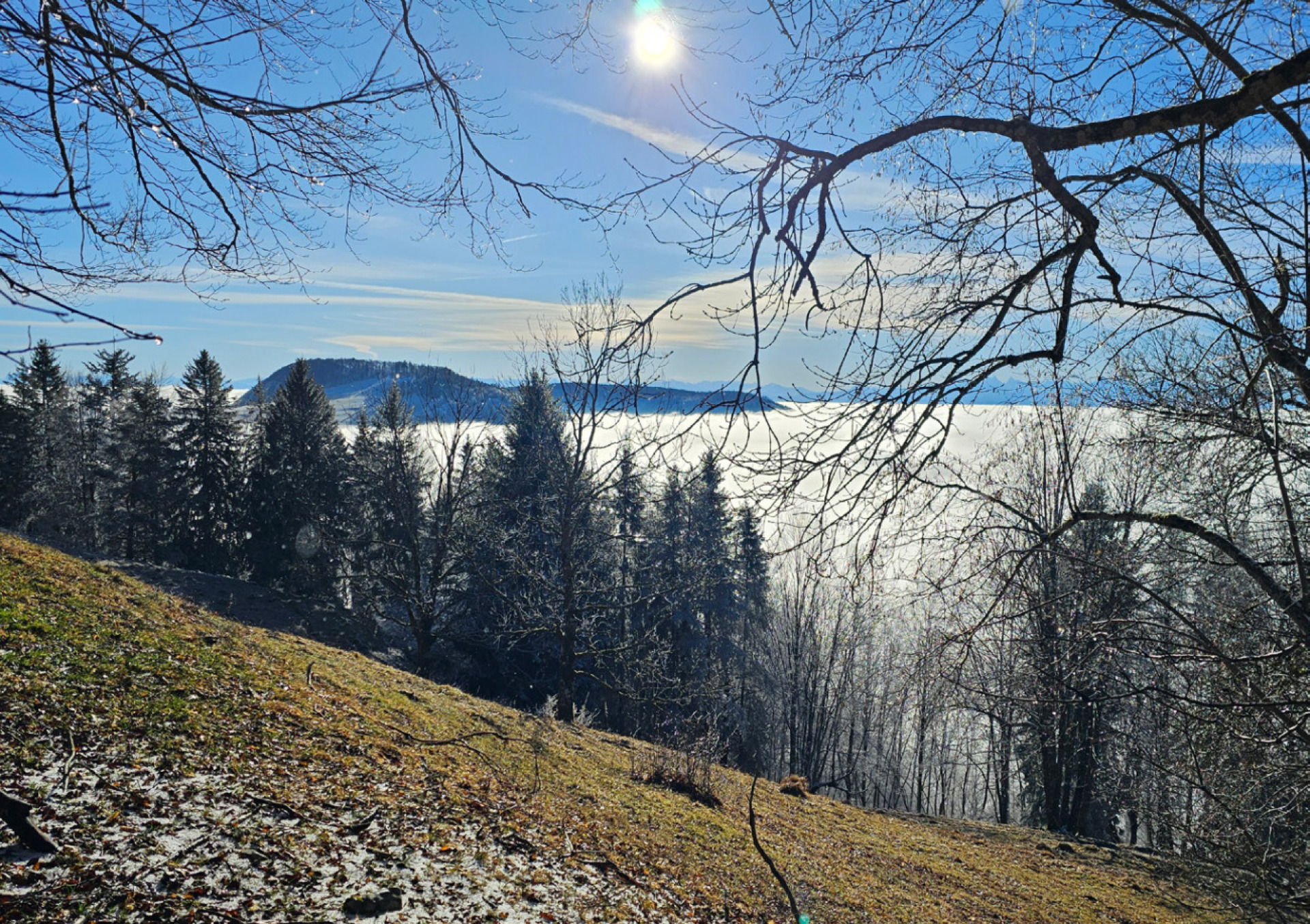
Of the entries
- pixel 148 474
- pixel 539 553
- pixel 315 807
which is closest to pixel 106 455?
pixel 148 474

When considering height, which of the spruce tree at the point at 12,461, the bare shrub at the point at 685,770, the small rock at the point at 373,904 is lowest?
the bare shrub at the point at 685,770

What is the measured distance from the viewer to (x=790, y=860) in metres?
7.98

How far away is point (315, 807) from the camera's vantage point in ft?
14.7

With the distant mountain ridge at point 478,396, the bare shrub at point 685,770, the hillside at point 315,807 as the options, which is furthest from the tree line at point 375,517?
the hillside at point 315,807

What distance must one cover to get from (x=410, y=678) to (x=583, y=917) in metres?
8.13

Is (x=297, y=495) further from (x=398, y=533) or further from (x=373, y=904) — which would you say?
(x=373, y=904)

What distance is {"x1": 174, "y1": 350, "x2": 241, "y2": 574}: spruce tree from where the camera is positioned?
96.6 feet

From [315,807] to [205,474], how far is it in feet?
99.5

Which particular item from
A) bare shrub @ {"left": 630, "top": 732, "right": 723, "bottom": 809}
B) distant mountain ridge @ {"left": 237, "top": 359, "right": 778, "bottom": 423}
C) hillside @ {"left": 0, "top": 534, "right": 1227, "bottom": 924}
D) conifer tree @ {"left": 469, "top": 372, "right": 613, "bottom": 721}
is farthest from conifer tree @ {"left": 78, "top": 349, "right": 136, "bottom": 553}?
bare shrub @ {"left": 630, "top": 732, "right": 723, "bottom": 809}

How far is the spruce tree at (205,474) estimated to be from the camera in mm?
29453

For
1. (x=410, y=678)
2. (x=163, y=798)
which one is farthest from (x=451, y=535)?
(x=163, y=798)

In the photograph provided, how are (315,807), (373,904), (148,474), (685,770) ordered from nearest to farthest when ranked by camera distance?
(373,904), (315,807), (685,770), (148,474)

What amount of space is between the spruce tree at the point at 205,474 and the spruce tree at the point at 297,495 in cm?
116

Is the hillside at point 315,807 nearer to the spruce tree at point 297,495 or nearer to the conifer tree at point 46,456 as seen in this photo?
the spruce tree at point 297,495
